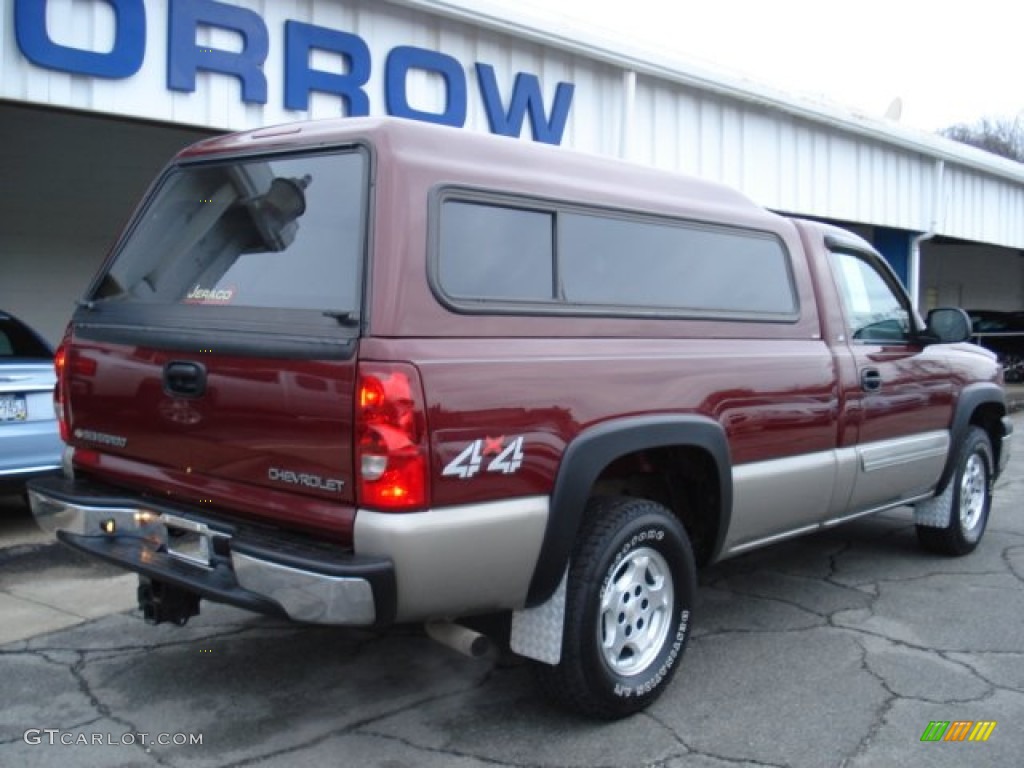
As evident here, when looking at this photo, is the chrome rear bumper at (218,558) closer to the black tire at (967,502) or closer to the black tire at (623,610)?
the black tire at (623,610)

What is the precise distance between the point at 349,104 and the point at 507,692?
546cm

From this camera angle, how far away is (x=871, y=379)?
498 cm

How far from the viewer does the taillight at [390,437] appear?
2922 mm

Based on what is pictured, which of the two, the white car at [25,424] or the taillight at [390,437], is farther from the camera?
the white car at [25,424]

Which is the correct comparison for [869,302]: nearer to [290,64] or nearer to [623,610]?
[623,610]

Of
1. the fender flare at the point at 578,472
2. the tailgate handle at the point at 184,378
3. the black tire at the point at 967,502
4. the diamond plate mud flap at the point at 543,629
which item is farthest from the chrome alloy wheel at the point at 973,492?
the tailgate handle at the point at 184,378

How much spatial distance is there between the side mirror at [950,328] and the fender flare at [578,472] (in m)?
2.50

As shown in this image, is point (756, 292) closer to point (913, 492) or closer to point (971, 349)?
point (913, 492)

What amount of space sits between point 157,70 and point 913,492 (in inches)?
225

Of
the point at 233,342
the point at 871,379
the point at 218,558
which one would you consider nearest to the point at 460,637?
the point at 218,558

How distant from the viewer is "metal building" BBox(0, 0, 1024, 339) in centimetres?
678

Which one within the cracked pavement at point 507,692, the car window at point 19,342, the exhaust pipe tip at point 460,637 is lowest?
the cracked pavement at point 507,692

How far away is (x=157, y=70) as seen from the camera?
6984 millimetres

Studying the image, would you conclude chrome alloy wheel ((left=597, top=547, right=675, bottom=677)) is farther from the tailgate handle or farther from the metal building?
the metal building
